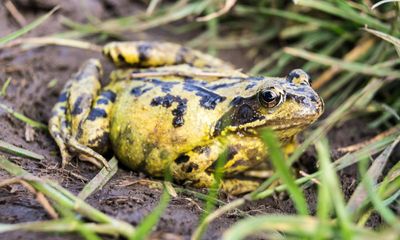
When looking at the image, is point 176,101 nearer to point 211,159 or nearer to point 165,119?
Answer: point 165,119

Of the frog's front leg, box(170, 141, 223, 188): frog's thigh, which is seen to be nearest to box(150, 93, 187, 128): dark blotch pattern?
box(170, 141, 223, 188): frog's thigh

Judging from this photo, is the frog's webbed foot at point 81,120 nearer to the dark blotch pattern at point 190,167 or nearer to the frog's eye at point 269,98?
the dark blotch pattern at point 190,167

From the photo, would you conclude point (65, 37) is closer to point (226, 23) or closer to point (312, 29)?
point (226, 23)

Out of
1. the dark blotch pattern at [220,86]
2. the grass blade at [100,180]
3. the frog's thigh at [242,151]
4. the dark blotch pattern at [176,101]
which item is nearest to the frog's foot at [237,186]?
the frog's thigh at [242,151]

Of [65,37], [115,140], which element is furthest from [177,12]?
[115,140]

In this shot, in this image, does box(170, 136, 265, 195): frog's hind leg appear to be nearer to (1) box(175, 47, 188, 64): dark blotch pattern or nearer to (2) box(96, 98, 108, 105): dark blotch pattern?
(2) box(96, 98, 108, 105): dark blotch pattern

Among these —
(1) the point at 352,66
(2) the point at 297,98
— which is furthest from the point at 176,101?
(1) the point at 352,66
